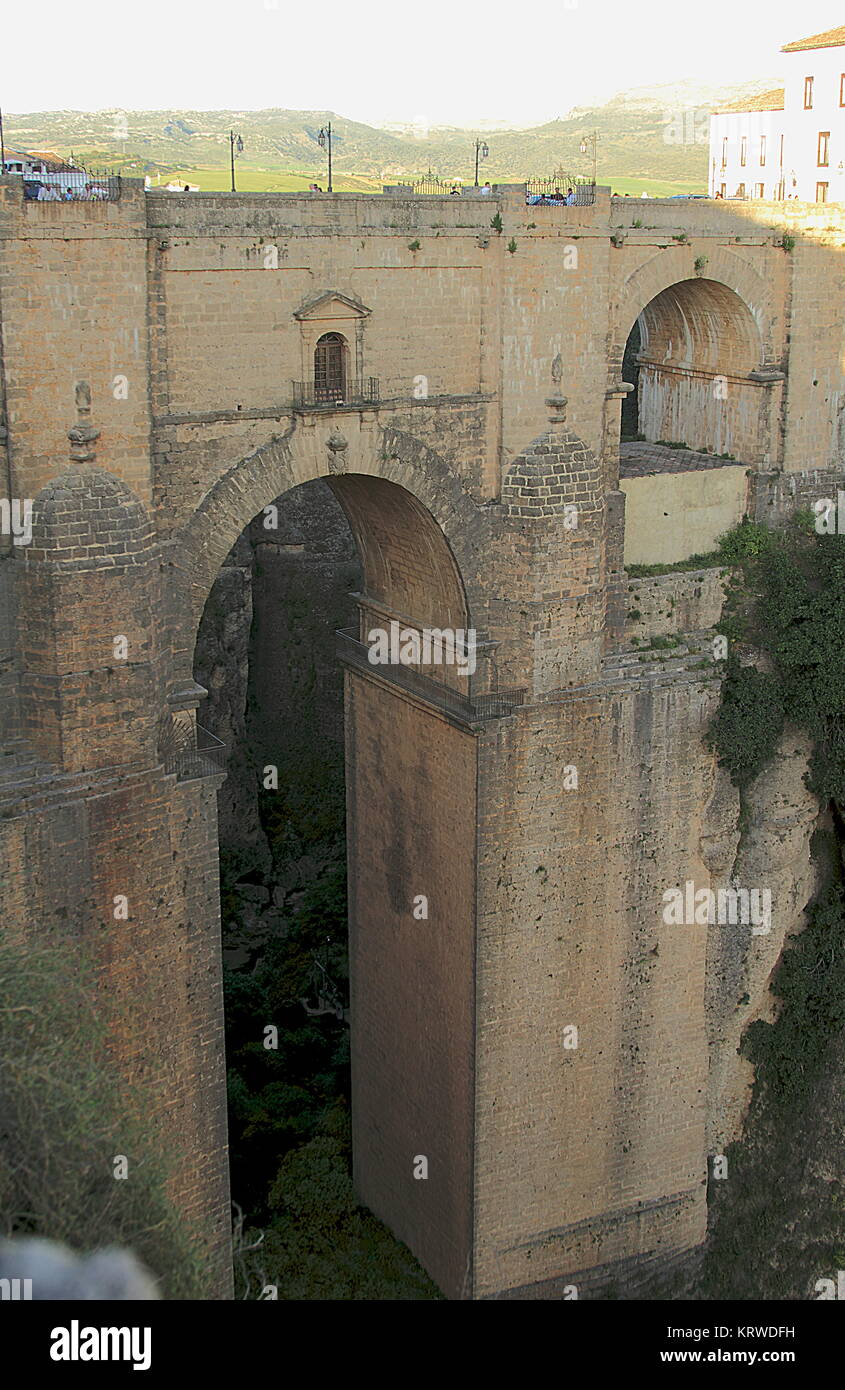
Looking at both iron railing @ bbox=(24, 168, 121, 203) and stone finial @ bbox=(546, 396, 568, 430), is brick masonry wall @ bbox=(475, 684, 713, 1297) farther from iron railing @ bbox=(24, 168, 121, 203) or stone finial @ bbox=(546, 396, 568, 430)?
iron railing @ bbox=(24, 168, 121, 203)

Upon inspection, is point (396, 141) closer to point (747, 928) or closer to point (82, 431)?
point (747, 928)

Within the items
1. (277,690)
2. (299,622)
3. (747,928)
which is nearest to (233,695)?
(277,690)

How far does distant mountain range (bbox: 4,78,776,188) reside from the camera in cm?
5156

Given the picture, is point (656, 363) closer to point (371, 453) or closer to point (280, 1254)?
point (371, 453)

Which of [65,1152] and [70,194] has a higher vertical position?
[70,194]

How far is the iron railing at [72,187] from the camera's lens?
637 inches

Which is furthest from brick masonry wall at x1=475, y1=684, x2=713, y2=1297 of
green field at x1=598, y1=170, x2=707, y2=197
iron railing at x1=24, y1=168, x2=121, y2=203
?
green field at x1=598, y1=170, x2=707, y2=197

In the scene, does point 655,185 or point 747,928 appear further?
point 655,185

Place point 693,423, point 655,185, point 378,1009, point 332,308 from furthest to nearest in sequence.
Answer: point 655,185 < point 693,423 < point 378,1009 < point 332,308

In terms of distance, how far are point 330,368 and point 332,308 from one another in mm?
732

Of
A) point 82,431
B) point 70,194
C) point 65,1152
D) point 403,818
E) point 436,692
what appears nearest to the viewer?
point 65,1152

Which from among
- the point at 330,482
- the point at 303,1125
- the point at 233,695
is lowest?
the point at 303,1125

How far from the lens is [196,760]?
711 inches

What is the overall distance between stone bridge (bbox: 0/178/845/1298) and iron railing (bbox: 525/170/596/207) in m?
0.29
